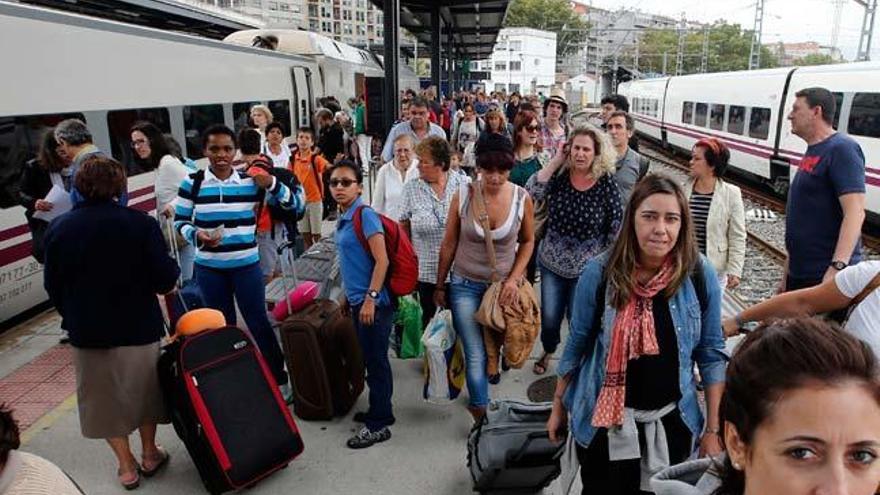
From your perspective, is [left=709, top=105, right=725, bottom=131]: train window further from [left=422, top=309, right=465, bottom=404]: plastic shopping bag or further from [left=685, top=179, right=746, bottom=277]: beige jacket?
[left=422, top=309, right=465, bottom=404]: plastic shopping bag

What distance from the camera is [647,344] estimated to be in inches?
81.6

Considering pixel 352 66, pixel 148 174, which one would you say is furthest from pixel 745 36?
pixel 148 174

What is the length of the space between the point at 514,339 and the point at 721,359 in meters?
1.44

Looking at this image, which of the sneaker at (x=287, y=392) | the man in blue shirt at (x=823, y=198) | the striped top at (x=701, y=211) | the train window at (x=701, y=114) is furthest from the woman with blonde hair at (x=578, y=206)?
the train window at (x=701, y=114)

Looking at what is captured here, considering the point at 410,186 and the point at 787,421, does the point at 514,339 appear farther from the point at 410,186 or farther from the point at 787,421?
the point at 787,421

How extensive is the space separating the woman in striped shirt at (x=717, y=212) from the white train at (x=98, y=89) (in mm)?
5753

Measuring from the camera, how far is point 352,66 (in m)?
20.2

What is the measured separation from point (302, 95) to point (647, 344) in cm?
1332

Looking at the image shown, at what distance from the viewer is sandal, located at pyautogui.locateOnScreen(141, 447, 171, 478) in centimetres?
329

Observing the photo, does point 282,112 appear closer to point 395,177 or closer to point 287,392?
point 395,177

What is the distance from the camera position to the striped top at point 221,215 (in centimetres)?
372

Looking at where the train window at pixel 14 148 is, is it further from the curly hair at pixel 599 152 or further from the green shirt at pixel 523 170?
the curly hair at pixel 599 152

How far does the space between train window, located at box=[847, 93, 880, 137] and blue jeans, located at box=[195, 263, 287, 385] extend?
33.7 ft

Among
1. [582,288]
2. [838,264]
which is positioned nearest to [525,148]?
[838,264]
